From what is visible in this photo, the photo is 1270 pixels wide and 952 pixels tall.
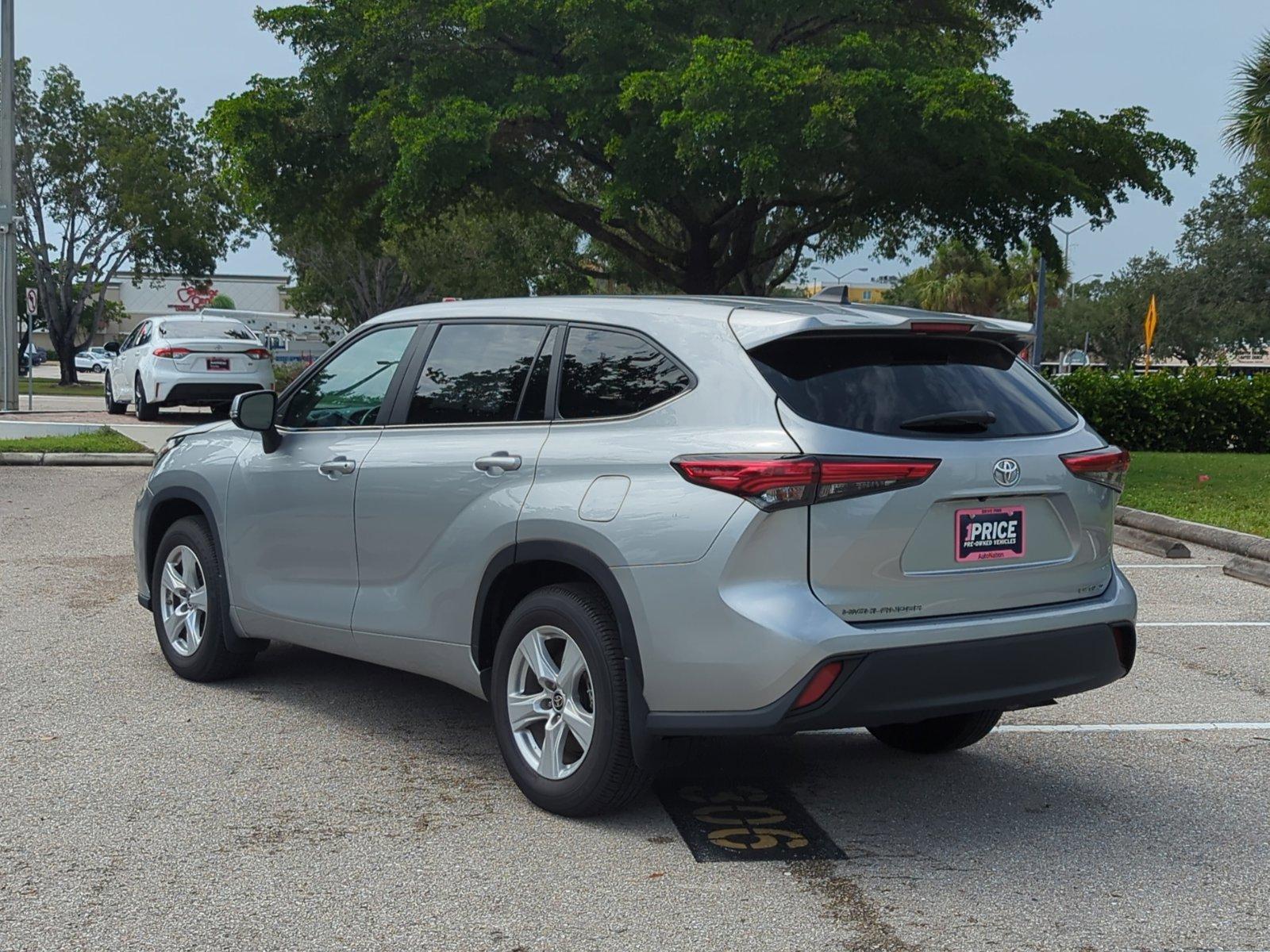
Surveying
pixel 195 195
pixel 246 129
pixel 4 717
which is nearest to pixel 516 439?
pixel 4 717

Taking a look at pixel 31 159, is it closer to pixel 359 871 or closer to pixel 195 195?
pixel 195 195

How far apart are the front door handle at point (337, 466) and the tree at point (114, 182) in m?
38.7

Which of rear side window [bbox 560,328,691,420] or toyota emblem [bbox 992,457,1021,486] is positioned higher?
rear side window [bbox 560,328,691,420]

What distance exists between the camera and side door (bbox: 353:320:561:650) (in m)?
5.03

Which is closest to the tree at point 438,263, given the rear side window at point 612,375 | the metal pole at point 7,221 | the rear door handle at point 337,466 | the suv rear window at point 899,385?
the metal pole at point 7,221

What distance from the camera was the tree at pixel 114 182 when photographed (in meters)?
42.2

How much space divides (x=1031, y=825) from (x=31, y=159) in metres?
43.9

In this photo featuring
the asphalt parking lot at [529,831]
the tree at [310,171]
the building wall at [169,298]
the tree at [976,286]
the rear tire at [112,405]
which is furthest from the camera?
the building wall at [169,298]

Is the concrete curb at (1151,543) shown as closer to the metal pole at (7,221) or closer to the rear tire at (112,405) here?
the rear tire at (112,405)

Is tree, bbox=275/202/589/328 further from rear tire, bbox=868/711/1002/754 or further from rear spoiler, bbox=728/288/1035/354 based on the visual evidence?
rear spoiler, bbox=728/288/1035/354

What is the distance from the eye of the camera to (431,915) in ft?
13.0

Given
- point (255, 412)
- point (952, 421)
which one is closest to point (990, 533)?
point (952, 421)

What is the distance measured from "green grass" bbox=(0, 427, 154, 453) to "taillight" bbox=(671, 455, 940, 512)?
1444 centimetres

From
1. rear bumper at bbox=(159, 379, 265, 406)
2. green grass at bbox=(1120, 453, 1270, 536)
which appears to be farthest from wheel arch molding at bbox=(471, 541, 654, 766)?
rear bumper at bbox=(159, 379, 265, 406)
